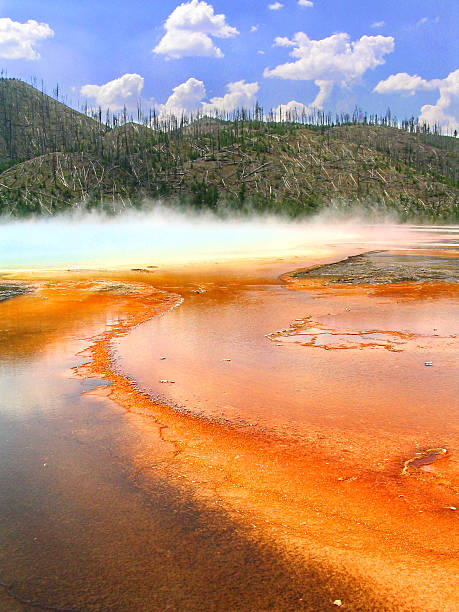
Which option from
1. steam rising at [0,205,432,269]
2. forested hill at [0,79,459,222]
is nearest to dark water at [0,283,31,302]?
steam rising at [0,205,432,269]

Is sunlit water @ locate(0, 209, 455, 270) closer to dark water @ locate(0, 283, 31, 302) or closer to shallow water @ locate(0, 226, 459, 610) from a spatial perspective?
dark water @ locate(0, 283, 31, 302)

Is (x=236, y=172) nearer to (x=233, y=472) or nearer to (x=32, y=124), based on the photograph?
(x=32, y=124)

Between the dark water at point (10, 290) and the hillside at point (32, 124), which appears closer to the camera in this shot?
the dark water at point (10, 290)

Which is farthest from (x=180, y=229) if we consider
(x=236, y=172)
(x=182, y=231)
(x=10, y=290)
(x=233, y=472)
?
(x=233, y=472)

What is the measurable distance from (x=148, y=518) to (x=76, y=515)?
1.98 feet

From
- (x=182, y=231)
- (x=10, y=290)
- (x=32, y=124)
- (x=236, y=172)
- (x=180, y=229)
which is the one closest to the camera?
(x=10, y=290)

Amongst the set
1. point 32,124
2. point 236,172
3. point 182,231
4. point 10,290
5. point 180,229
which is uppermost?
point 32,124

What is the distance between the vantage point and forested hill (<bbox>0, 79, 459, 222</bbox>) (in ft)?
259

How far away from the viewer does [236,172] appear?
293ft

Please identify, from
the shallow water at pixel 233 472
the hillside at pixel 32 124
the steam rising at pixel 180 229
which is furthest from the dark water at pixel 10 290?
the hillside at pixel 32 124

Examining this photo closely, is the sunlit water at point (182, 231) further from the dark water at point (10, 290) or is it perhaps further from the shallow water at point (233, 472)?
the shallow water at point (233, 472)

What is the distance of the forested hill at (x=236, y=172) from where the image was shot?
78.9 meters

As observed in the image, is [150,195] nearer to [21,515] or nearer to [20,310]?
[20,310]

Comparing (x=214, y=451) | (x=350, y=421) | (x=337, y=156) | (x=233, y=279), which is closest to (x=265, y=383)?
(x=350, y=421)
